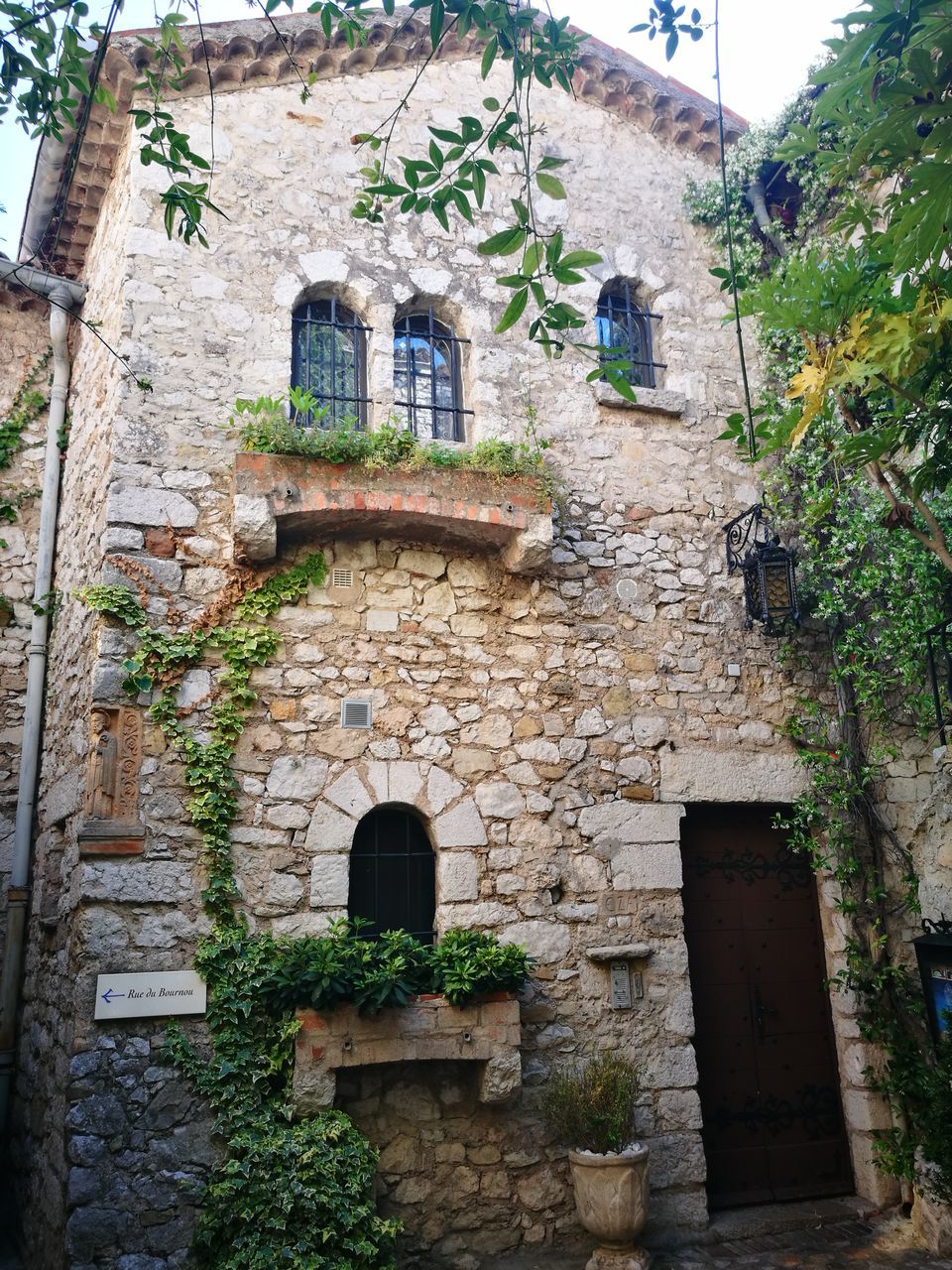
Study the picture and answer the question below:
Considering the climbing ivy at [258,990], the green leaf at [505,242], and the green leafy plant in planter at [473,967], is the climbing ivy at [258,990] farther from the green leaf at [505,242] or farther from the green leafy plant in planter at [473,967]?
the green leaf at [505,242]

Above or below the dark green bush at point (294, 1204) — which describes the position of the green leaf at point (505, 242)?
above

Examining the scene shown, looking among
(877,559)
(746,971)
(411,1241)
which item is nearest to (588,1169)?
(411,1241)

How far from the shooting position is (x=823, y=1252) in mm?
5156

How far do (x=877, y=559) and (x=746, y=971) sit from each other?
2669 millimetres

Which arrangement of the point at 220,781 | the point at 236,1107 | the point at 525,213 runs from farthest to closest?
the point at 220,781
the point at 236,1107
the point at 525,213

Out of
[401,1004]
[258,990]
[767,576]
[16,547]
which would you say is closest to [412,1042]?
[401,1004]

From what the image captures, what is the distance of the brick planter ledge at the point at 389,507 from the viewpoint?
5297 mm

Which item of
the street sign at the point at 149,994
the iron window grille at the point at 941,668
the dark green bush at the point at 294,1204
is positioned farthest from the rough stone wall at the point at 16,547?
the iron window grille at the point at 941,668

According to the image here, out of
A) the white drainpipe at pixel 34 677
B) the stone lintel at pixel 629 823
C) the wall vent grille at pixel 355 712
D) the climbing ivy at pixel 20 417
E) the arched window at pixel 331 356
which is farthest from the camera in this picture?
the climbing ivy at pixel 20 417

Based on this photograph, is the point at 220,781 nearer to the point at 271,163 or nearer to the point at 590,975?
the point at 590,975

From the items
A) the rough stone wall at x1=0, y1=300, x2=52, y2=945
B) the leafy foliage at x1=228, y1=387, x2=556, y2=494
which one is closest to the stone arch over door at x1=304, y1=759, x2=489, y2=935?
the leafy foliage at x1=228, y1=387, x2=556, y2=494

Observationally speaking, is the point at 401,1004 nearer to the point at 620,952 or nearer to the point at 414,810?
the point at 414,810

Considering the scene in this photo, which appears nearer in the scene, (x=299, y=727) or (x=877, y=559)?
(x=299, y=727)

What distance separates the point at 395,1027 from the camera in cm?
482
